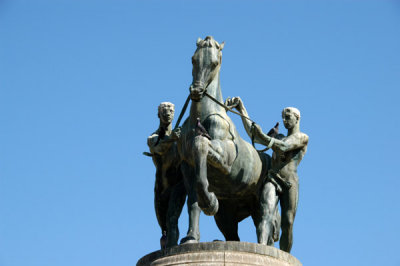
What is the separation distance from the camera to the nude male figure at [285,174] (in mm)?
20047

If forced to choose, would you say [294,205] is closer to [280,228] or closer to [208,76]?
[280,228]

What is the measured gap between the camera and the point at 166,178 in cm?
2034

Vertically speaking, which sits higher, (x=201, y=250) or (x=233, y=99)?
(x=233, y=99)

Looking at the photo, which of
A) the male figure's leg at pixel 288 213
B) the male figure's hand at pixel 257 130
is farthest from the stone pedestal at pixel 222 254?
the male figure's hand at pixel 257 130

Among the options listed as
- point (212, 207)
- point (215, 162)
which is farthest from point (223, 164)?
point (212, 207)

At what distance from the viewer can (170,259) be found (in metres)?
18.4

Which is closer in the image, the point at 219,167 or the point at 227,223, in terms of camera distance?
the point at 219,167

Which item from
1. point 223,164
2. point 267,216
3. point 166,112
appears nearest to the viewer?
point 223,164

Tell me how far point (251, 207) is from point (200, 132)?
2402 mm

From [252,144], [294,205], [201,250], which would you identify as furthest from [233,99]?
Result: [201,250]

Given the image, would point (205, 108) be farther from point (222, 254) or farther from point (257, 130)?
point (222, 254)

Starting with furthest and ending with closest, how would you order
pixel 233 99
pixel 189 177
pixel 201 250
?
1. pixel 233 99
2. pixel 189 177
3. pixel 201 250

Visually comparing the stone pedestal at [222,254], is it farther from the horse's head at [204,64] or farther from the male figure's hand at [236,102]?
the male figure's hand at [236,102]

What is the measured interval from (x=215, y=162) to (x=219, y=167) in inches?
9.0
